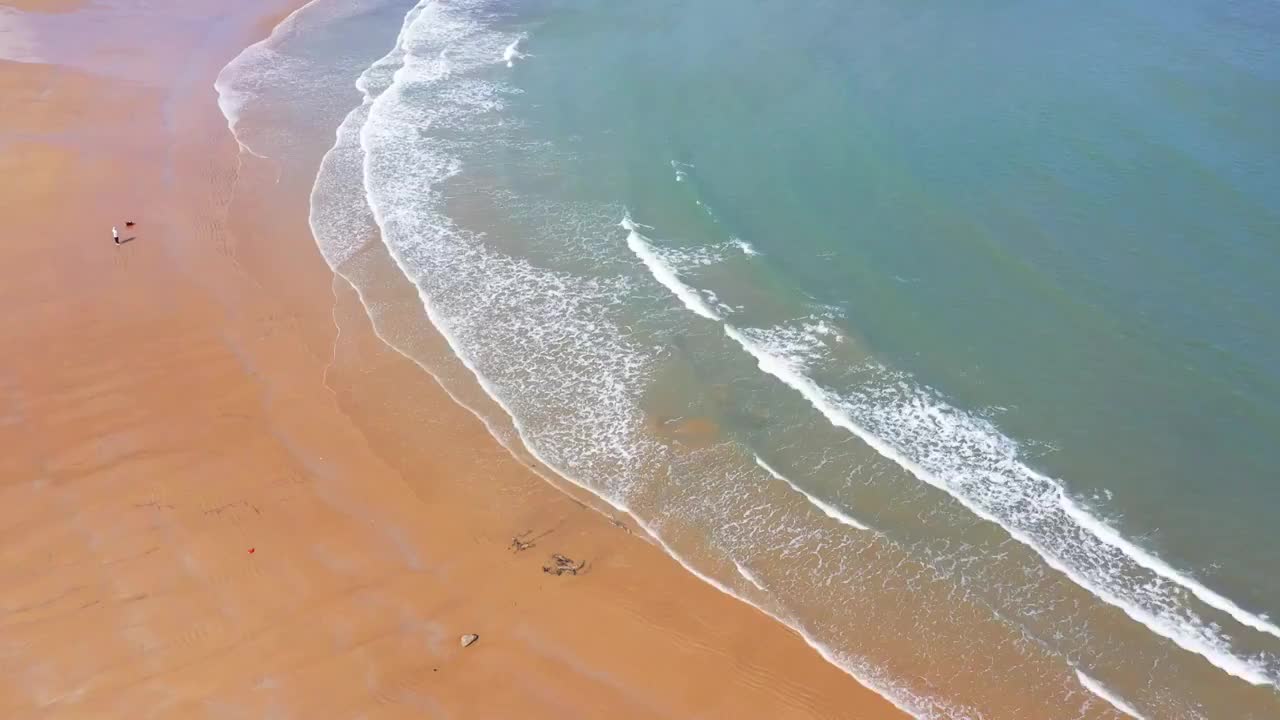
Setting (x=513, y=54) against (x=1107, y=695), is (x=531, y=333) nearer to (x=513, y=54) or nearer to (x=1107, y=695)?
(x=1107, y=695)

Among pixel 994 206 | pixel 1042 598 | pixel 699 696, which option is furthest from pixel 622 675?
pixel 994 206

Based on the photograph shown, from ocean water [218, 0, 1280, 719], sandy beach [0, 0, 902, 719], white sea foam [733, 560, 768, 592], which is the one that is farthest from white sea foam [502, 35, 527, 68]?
white sea foam [733, 560, 768, 592]

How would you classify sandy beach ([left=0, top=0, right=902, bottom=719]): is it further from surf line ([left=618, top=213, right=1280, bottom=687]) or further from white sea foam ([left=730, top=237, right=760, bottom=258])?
white sea foam ([left=730, top=237, right=760, bottom=258])

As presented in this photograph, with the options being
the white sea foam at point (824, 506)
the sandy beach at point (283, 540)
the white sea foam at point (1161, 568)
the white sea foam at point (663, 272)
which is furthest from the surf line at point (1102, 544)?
the sandy beach at point (283, 540)

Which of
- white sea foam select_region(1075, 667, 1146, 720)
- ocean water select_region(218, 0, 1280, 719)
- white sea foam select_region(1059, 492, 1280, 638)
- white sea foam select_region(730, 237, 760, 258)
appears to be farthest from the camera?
white sea foam select_region(730, 237, 760, 258)

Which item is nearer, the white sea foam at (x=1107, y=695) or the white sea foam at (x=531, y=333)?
the white sea foam at (x=1107, y=695)

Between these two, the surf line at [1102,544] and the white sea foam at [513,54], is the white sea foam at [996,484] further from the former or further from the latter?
the white sea foam at [513,54]
